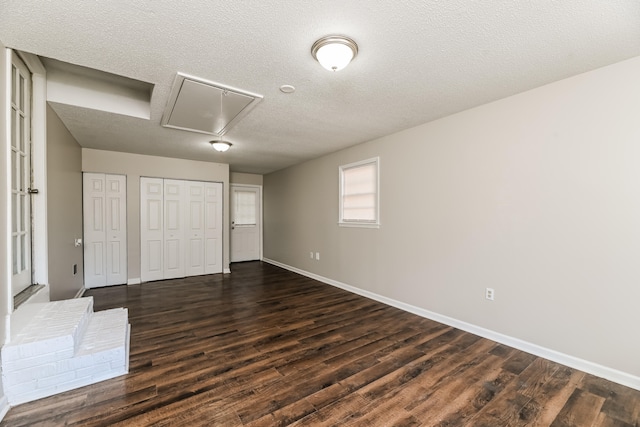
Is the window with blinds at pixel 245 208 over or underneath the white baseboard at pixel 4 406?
over

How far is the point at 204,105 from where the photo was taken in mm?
2832

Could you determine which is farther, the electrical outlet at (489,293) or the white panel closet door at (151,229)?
the white panel closet door at (151,229)

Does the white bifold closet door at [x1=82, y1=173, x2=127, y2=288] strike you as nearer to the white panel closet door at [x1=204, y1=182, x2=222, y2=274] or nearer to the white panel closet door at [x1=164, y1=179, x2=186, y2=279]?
the white panel closet door at [x1=164, y1=179, x2=186, y2=279]

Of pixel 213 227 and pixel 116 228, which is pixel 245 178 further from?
pixel 116 228

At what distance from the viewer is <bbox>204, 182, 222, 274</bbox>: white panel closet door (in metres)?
5.82

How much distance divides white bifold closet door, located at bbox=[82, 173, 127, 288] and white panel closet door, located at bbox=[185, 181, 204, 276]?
41.5 inches

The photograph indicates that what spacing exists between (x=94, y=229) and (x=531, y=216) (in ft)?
20.4

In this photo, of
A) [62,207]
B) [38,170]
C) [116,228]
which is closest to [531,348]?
[38,170]

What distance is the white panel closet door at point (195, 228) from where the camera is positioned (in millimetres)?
5594

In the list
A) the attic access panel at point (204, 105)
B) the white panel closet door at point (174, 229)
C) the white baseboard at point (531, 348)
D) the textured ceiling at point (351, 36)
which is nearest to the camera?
the textured ceiling at point (351, 36)

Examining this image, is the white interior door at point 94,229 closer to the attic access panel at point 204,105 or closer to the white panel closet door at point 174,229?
the white panel closet door at point 174,229

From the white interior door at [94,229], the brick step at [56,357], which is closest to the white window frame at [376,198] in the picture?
the brick step at [56,357]

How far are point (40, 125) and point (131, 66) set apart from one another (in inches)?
48.4

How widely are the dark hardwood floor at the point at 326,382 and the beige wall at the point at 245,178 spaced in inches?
169
